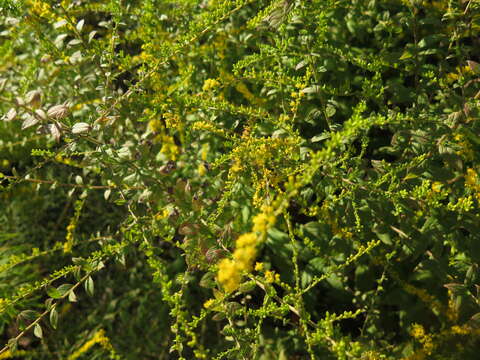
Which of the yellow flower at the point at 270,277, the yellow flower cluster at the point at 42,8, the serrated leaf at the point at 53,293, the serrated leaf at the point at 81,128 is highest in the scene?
the yellow flower cluster at the point at 42,8

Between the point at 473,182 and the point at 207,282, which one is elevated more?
the point at 207,282

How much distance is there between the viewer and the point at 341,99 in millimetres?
2293

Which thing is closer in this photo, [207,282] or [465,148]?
[207,282]

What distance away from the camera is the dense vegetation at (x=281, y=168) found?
1415 millimetres

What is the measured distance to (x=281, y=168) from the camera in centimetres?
155

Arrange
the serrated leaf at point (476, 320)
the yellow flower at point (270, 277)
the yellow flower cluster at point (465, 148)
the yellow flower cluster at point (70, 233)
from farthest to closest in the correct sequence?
the yellow flower cluster at point (70, 233) < the yellow flower cluster at point (465, 148) < the serrated leaf at point (476, 320) < the yellow flower at point (270, 277)

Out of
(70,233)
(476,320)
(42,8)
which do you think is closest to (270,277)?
(476,320)

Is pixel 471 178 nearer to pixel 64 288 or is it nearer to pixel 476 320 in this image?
pixel 476 320

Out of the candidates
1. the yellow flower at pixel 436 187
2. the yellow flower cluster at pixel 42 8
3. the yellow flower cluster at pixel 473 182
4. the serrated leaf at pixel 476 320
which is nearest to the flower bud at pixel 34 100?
the yellow flower cluster at pixel 42 8

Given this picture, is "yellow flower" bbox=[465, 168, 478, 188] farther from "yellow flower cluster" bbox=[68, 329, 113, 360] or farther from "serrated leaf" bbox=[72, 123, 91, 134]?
"yellow flower cluster" bbox=[68, 329, 113, 360]

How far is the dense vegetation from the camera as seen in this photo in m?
1.42

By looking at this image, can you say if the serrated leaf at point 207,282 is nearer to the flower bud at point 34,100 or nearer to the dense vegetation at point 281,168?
the dense vegetation at point 281,168

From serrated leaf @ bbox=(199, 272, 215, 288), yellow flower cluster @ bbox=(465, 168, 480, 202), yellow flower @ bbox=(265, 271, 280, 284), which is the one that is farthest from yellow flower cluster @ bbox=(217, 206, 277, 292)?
yellow flower cluster @ bbox=(465, 168, 480, 202)

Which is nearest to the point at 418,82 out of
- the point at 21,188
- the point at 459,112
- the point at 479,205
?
the point at 459,112
